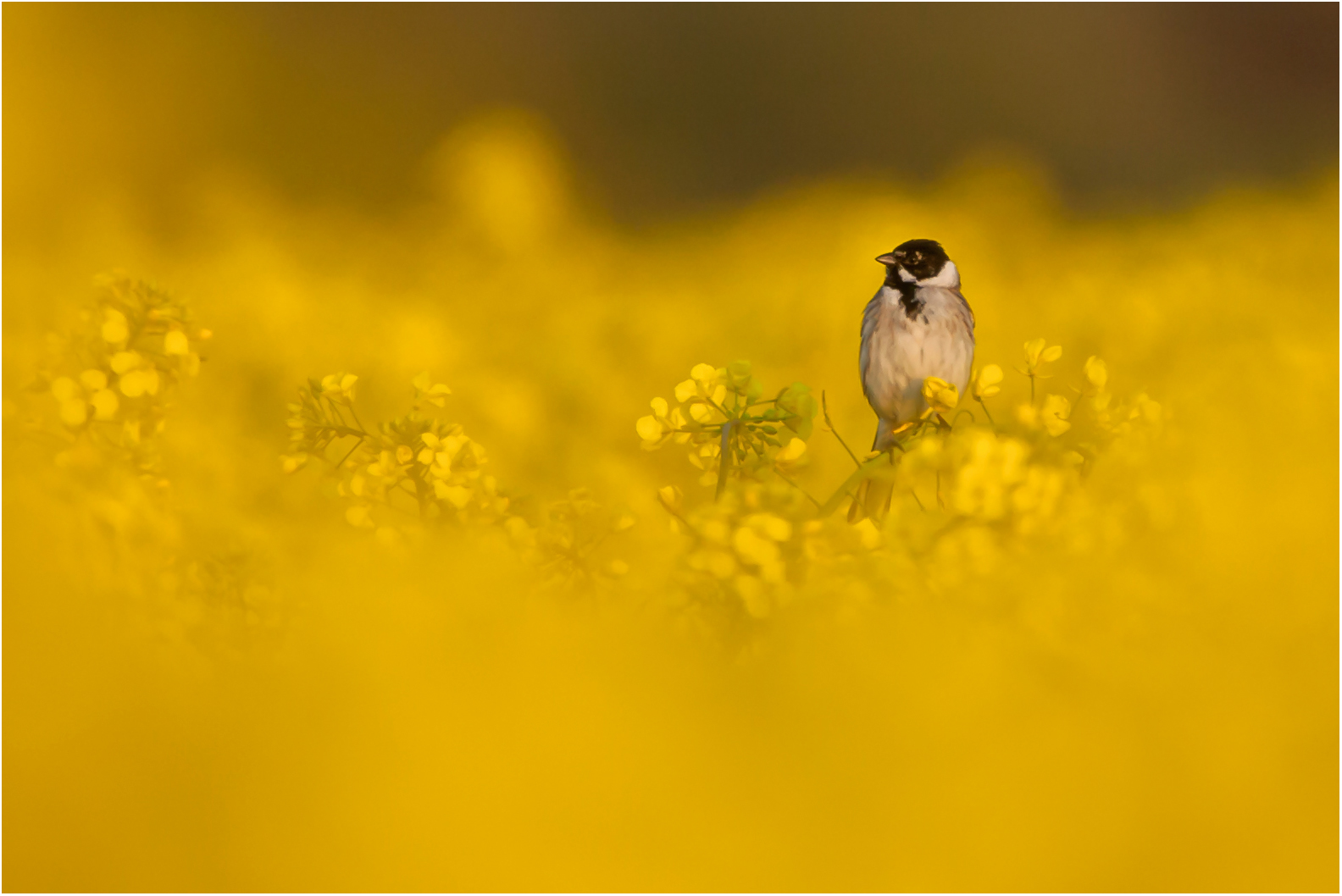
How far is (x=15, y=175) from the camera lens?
6.26 ft

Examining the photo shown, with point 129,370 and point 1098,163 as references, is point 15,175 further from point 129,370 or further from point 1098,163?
point 1098,163

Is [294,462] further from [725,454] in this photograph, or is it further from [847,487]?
[847,487]

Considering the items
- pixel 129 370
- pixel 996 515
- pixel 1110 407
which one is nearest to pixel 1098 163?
pixel 1110 407

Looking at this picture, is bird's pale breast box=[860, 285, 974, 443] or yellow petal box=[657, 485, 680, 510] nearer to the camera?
yellow petal box=[657, 485, 680, 510]

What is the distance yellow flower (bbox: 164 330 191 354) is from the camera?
53.9 inches

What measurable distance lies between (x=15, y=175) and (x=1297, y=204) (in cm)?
288

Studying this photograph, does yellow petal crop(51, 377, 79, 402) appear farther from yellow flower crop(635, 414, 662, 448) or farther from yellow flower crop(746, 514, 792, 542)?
yellow flower crop(746, 514, 792, 542)

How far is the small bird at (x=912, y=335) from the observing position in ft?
7.18

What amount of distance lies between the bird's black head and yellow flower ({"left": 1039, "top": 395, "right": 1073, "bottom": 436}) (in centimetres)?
110

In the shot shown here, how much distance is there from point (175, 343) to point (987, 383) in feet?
3.69

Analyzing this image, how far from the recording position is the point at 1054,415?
1.24 m

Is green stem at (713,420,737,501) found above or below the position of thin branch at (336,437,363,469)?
above

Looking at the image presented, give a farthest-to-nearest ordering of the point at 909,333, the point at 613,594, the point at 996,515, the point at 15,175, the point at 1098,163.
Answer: the point at 1098,163
the point at 909,333
the point at 15,175
the point at 613,594
the point at 996,515

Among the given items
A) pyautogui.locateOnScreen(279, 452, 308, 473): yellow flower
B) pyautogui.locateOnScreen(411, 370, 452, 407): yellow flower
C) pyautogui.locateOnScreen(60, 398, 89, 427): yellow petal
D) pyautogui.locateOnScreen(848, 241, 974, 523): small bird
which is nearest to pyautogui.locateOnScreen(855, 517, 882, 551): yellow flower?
pyautogui.locateOnScreen(411, 370, 452, 407): yellow flower
